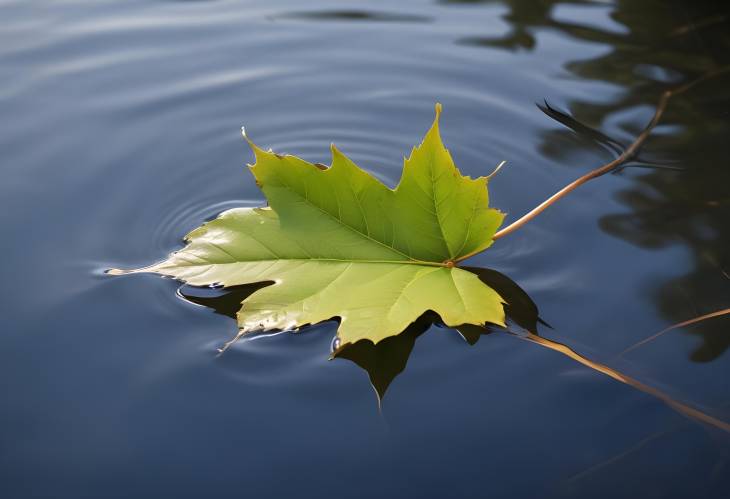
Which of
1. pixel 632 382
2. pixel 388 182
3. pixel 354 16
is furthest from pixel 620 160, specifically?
pixel 354 16

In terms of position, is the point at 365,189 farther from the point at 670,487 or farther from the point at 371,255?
the point at 670,487

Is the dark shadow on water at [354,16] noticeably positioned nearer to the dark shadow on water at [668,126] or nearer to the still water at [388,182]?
the still water at [388,182]

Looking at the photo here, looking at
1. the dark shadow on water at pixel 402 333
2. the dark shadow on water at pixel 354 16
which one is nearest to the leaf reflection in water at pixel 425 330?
the dark shadow on water at pixel 402 333

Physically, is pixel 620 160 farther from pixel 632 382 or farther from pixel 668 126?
pixel 632 382

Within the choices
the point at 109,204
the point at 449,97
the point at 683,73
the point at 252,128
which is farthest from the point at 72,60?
the point at 683,73

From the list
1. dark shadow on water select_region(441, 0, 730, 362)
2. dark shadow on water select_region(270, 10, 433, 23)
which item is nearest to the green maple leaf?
dark shadow on water select_region(441, 0, 730, 362)

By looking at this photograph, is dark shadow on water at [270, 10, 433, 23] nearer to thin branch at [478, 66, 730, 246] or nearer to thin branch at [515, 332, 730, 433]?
thin branch at [478, 66, 730, 246]
